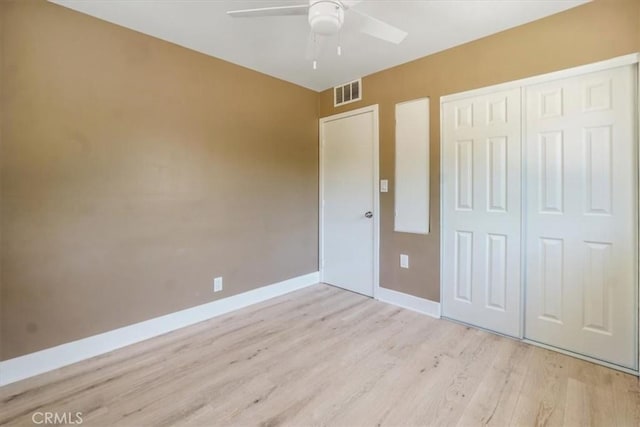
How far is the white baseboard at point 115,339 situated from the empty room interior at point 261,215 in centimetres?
1

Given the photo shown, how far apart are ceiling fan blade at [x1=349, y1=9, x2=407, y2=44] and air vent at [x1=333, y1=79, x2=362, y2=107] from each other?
142cm

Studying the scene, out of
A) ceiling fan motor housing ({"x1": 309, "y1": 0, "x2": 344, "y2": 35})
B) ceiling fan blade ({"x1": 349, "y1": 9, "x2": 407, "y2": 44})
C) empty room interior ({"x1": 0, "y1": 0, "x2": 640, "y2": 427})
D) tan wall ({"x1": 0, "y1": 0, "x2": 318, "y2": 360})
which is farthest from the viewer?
tan wall ({"x1": 0, "y1": 0, "x2": 318, "y2": 360})

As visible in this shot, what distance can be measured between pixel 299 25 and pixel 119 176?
5.74ft

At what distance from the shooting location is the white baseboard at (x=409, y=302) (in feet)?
9.16

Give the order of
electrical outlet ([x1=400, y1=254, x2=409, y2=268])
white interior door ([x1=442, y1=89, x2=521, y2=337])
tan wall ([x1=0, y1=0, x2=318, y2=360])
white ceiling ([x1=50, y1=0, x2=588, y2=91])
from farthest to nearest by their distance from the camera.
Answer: electrical outlet ([x1=400, y1=254, x2=409, y2=268]) < white interior door ([x1=442, y1=89, x2=521, y2=337]) < white ceiling ([x1=50, y1=0, x2=588, y2=91]) < tan wall ([x1=0, y1=0, x2=318, y2=360])

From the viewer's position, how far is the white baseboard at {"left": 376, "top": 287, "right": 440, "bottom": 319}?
110 inches

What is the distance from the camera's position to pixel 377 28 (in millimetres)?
1762

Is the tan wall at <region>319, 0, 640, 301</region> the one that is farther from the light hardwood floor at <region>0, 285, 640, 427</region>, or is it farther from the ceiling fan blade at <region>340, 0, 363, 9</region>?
the ceiling fan blade at <region>340, 0, 363, 9</region>

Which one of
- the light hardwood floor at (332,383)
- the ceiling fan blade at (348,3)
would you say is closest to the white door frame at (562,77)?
the light hardwood floor at (332,383)

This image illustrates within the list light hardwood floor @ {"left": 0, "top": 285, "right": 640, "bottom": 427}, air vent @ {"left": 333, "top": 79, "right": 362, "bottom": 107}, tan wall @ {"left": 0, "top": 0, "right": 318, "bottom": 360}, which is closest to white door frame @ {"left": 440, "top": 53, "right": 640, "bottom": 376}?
light hardwood floor @ {"left": 0, "top": 285, "right": 640, "bottom": 427}

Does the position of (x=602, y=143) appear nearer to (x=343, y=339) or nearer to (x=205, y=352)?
(x=343, y=339)

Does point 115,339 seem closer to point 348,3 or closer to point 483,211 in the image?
point 348,3

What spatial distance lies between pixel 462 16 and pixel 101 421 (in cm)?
331

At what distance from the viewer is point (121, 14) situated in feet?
6.91
